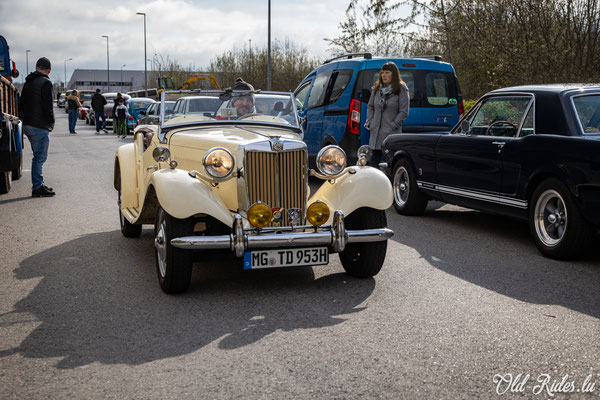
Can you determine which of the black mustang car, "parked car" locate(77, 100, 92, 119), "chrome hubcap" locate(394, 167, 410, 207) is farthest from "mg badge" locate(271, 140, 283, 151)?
"parked car" locate(77, 100, 92, 119)

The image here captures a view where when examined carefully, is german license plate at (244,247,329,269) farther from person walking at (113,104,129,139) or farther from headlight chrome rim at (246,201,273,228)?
person walking at (113,104,129,139)

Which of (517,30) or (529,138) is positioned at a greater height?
(517,30)

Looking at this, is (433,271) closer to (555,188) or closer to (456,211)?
(555,188)

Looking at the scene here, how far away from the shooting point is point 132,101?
32.5 m

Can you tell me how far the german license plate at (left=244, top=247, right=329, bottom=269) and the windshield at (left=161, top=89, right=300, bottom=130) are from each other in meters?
1.80

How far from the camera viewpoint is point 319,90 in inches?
490

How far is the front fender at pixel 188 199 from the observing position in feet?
17.3

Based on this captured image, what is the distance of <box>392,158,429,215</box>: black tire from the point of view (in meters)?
9.32

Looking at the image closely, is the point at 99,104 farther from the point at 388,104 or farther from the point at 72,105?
the point at 388,104

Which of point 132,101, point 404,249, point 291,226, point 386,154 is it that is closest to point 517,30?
point 386,154

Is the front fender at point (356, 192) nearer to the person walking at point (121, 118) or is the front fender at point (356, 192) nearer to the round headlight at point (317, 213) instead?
the round headlight at point (317, 213)

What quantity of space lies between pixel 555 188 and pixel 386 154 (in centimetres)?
366

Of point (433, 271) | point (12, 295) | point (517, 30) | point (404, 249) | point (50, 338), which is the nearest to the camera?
point (50, 338)

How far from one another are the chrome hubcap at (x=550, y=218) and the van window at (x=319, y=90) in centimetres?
583
